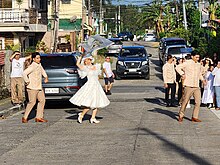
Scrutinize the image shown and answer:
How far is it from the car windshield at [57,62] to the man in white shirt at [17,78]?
120cm

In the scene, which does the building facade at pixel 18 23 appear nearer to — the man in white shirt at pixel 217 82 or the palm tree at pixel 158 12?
the man in white shirt at pixel 217 82

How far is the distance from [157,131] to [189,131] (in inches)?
29.6

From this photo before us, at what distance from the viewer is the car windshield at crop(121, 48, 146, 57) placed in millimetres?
32581

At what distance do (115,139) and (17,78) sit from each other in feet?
26.3

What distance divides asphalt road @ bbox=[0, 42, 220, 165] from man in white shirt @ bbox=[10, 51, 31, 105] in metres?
1.36

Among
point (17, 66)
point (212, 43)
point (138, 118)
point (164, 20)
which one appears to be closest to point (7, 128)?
point (138, 118)

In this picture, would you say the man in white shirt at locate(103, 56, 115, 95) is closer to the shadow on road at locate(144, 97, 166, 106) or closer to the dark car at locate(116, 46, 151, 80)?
the shadow on road at locate(144, 97, 166, 106)

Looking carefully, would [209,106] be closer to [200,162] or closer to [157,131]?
[157,131]

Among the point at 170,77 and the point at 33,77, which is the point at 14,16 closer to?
the point at 170,77

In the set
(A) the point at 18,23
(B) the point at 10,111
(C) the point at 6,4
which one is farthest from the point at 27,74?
(C) the point at 6,4

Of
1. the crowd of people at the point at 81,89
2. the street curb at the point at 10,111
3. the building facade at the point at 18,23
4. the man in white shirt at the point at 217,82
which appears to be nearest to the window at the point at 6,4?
the building facade at the point at 18,23

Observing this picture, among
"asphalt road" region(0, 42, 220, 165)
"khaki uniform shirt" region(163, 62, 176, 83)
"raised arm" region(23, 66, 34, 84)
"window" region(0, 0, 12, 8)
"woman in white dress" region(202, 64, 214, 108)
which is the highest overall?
"window" region(0, 0, 12, 8)

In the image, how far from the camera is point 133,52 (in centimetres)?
3288

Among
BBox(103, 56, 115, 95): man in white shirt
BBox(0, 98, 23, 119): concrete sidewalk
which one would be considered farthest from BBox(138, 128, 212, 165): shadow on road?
BBox(103, 56, 115, 95): man in white shirt
